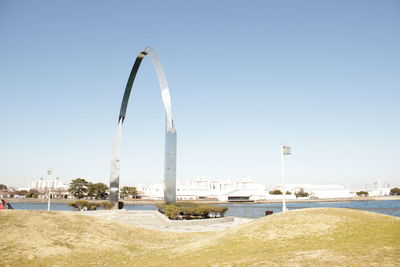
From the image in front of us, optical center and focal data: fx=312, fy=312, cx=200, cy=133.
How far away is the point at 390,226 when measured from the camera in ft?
39.8

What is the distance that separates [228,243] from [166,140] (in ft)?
83.5

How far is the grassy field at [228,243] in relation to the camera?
952 centimetres

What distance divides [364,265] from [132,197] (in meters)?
164

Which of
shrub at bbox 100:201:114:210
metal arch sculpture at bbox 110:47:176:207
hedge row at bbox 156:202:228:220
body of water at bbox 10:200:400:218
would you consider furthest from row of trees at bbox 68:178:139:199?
hedge row at bbox 156:202:228:220

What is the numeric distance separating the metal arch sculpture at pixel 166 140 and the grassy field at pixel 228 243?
1697 centimetres

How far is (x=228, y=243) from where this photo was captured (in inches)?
525

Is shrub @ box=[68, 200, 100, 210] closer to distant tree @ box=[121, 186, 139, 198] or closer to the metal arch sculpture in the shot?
the metal arch sculpture

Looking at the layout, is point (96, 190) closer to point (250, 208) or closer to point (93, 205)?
point (250, 208)

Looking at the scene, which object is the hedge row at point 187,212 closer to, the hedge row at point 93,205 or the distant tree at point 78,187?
the hedge row at point 93,205

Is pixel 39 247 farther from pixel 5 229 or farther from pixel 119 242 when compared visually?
pixel 119 242

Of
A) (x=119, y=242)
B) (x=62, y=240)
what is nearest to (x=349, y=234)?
(x=119, y=242)

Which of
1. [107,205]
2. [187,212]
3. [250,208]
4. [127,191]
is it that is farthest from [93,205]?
[127,191]

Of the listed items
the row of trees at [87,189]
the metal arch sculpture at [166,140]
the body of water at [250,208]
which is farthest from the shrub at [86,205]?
the row of trees at [87,189]

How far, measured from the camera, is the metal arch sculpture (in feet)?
123
